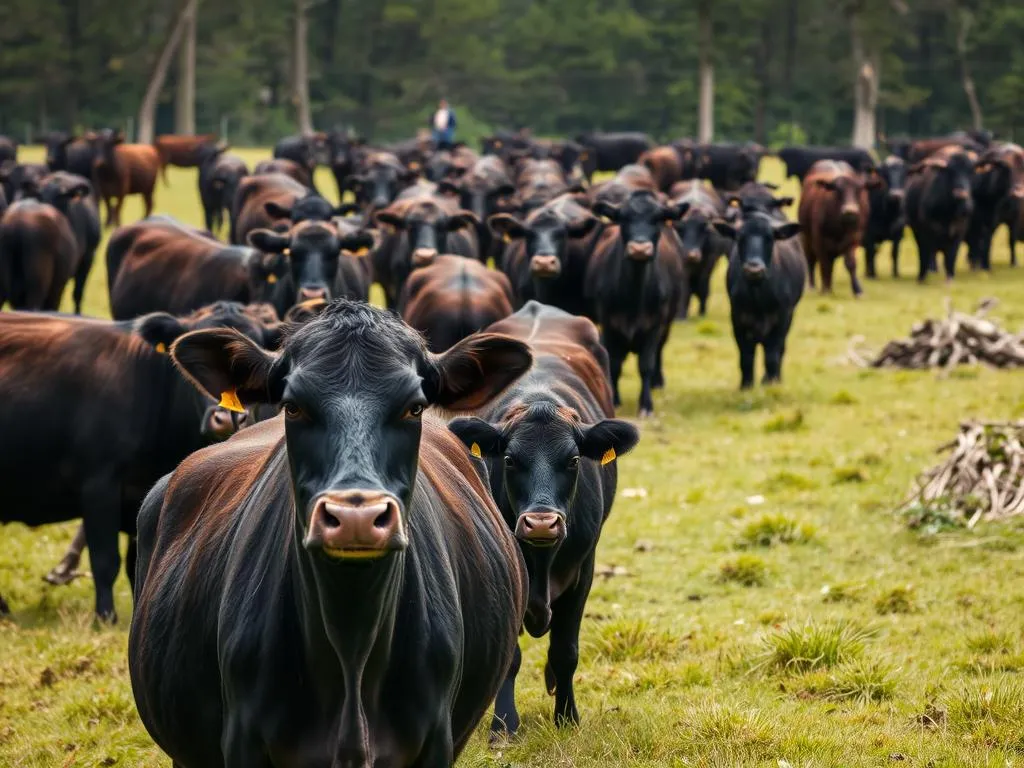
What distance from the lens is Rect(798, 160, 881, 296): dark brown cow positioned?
21016 mm

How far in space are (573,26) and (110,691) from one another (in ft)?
205

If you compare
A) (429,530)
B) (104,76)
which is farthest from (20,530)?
(104,76)

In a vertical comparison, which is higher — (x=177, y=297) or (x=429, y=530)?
(x=429, y=530)

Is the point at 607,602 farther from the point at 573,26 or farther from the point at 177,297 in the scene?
the point at 573,26

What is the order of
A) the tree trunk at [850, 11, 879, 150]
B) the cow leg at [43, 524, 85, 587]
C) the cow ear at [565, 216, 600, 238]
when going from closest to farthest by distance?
the cow leg at [43, 524, 85, 587] → the cow ear at [565, 216, 600, 238] → the tree trunk at [850, 11, 879, 150]

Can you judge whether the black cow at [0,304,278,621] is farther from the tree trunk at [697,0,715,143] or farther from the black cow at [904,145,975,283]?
the tree trunk at [697,0,715,143]

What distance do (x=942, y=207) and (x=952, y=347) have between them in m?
8.31

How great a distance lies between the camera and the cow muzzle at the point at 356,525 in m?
2.90

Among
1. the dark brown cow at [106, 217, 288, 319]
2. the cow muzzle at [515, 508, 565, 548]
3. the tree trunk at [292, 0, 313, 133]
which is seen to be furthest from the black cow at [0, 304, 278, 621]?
the tree trunk at [292, 0, 313, 133]

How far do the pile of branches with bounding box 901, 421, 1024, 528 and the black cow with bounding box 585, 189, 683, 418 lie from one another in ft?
13.3

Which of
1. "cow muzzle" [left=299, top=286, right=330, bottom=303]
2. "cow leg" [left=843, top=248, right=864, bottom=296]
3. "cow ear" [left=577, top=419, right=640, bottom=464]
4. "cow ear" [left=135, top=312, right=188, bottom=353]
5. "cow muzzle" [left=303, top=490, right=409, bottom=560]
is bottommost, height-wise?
"cow leg" [left=843, top=248, right=864, bottom=296]

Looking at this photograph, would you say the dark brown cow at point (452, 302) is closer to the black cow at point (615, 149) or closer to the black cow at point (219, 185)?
the black cow at point (219, 185)

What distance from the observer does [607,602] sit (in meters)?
7.90

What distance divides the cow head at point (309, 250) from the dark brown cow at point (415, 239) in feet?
7.50
